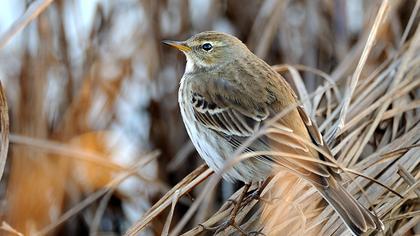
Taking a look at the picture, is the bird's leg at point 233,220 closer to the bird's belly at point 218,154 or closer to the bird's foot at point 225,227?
the bird's foot at point 225,227

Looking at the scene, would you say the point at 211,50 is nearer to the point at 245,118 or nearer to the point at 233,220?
the point at 245,118

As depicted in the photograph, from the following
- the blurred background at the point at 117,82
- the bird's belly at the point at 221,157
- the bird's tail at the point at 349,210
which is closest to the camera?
the bird's tail at the point at 349,210

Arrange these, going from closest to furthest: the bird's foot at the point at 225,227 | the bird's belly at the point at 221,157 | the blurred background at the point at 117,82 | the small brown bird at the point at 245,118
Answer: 1. the small brown bird at the point at 245,118
2. the bird's foot at the point at 225,227
3. the bird's belly at the point at 221,157
4. the blurred background at the point at 117,82

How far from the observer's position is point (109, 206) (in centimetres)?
504

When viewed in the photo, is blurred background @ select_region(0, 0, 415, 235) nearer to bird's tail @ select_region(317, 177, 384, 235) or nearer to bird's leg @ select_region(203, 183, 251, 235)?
bird's leg @ select_region(203, 183, 251, 235)

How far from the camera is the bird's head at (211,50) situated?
13.2 feet

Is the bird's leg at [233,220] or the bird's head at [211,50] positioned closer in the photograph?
the bird's leg at [233,220]

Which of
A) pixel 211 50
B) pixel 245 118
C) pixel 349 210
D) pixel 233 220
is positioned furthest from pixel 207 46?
pixel 349 210

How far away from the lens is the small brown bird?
304cm

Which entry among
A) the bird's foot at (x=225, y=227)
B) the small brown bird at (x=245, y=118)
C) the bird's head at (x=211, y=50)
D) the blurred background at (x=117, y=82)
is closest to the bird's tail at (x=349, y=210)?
the small brown bird at (x=245, y=118)

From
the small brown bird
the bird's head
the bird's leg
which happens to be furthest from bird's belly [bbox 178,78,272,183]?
the bird's head

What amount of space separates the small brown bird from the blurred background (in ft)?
2.99

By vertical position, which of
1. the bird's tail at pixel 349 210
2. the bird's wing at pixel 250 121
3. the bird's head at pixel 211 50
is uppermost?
the bird's head at pixel 211 50

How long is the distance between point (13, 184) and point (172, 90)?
3.78 ft
